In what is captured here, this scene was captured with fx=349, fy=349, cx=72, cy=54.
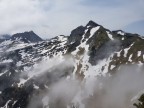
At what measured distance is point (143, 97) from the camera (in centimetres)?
4934

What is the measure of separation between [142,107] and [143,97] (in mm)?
1506

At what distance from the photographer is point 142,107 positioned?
49688 millimetres
